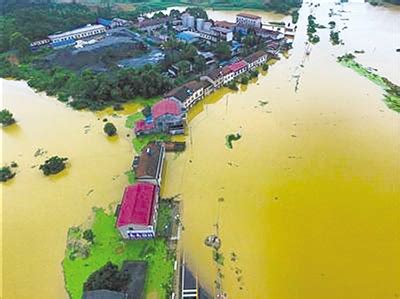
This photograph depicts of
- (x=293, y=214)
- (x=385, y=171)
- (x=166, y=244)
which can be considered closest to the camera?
(x=166, y=244)

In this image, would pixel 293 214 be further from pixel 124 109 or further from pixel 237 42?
pixel 237 42

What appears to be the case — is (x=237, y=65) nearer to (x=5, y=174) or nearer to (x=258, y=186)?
(x=258, y=186)

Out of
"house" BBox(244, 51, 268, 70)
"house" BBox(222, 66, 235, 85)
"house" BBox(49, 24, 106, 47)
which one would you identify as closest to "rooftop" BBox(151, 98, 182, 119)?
"house" BBox(222, 66, 235, 85)

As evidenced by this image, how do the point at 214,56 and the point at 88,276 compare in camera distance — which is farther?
the point at 214,56

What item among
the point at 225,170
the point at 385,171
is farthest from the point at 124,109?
the point at 385,171

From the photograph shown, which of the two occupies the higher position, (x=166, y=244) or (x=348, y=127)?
(x=348, y=127)

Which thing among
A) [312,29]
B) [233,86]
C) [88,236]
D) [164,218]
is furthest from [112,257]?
[312,29]

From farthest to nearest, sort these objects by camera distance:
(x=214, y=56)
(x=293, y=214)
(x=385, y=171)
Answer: (x=214, y=56), (x=385, y=171), (x=293, y=214)

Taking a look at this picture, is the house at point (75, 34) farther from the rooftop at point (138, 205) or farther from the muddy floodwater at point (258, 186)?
the rooftop at point (138, 205)
